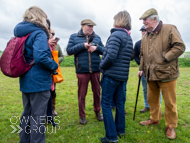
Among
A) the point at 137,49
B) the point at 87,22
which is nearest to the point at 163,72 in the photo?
the point at 137,49

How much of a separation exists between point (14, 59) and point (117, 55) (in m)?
1.73

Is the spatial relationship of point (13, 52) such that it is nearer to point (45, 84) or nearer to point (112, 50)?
point (45, 84)

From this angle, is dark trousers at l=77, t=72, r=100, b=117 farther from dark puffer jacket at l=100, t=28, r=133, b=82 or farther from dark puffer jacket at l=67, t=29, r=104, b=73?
dark puffer jacket at l=100, t=28, r=133, b=82

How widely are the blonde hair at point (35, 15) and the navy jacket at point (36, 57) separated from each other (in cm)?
11

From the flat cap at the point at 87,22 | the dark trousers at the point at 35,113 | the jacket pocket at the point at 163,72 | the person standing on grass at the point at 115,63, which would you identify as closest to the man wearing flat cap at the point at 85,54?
the flat cap at the point at 87,22

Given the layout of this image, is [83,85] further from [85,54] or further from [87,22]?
[87,22]

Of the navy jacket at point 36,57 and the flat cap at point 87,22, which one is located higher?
the flat cap at point 87,22

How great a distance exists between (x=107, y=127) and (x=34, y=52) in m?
1.87

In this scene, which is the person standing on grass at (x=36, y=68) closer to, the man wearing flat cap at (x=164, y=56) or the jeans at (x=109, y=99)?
the jeans at (x=109, y=99)

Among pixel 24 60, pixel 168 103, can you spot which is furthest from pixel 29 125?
pixel 168 103

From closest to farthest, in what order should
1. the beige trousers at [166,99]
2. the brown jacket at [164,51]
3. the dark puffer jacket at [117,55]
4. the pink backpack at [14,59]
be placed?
the pink backpack at [14,59] → the dark puffer jacket at [117,55] → the brown jacket at [164,51] → the beige trousers at [166,99]

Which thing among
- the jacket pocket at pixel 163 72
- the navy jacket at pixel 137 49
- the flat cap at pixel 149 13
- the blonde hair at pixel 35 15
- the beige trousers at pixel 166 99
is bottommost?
the beige trousers at pixel 166 99

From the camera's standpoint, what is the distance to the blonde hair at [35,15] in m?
2.41

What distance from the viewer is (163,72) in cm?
299
